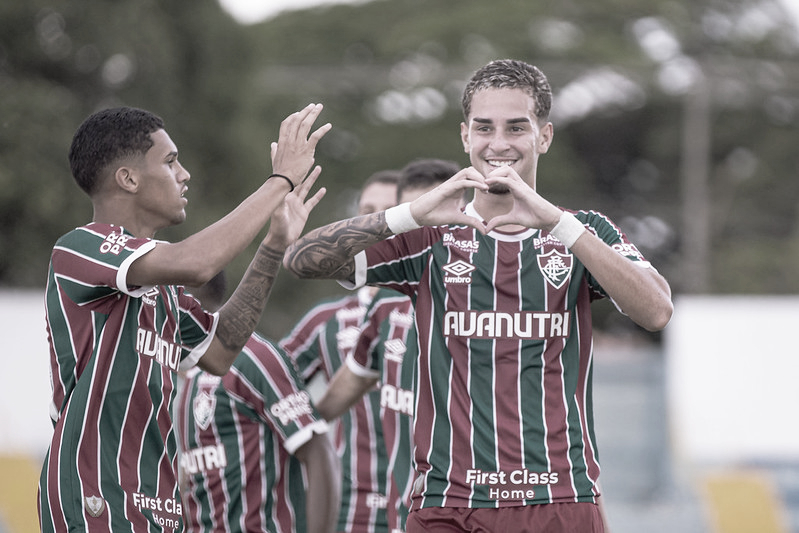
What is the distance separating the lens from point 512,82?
14.9 ft

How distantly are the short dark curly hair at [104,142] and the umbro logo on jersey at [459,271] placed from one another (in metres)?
1.16

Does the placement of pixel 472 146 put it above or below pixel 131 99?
below

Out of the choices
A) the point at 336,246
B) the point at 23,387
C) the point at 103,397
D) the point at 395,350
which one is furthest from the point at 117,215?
the point at 23,387

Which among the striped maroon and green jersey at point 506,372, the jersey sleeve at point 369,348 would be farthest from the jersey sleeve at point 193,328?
the jersey sleeve at point 369,348

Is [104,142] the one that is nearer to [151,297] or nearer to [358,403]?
[151,297]

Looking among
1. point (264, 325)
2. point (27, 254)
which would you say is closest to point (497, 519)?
point (27, 254)

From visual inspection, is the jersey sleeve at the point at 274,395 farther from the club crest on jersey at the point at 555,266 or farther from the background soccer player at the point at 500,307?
the club crest on jersey at the point at 555,266

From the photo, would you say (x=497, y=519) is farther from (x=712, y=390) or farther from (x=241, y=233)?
(x=712, y=390)

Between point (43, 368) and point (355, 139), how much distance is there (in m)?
17.6

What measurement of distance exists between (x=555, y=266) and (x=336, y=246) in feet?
2.58

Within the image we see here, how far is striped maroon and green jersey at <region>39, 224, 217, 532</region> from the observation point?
4.10 m

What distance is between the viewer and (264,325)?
2219cm

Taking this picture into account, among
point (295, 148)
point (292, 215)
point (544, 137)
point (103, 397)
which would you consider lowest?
point (103, 397)

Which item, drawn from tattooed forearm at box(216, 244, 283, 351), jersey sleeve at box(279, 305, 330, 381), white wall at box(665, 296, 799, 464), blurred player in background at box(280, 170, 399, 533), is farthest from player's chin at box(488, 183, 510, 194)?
white wall at box(665, 296, 799, 464)
